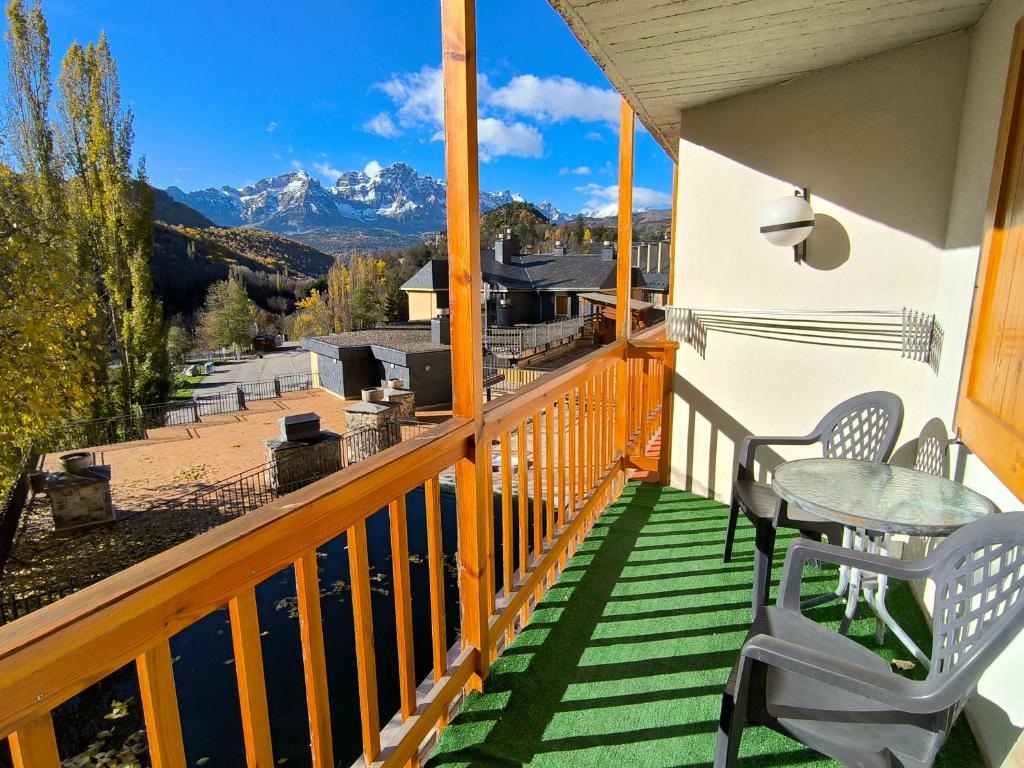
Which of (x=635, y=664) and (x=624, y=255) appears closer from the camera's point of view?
(x=635, y=664)

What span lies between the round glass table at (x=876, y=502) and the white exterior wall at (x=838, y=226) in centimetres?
17

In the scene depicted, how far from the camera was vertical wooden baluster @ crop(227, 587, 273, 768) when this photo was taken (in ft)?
3.19

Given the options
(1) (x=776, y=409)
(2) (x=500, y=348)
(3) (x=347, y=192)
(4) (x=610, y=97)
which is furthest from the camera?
(3) (x=347, y=192)

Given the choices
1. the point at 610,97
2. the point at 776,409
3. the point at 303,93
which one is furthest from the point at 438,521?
the point at 303,93

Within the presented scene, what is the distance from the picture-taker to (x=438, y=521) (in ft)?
5.52

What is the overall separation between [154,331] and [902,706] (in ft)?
74.5

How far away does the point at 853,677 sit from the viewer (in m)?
1.07

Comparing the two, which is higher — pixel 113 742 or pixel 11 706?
pixel 11 706

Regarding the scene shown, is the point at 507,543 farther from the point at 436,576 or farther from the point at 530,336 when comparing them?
the point at 530,336

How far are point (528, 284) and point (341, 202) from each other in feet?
514

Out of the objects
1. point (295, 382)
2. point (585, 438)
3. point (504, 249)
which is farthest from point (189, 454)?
point (504, 249)

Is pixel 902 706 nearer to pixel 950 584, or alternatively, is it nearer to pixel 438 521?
pixel 950 584

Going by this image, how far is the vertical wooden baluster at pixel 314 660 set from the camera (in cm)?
114

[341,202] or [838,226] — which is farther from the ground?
[341,202]
